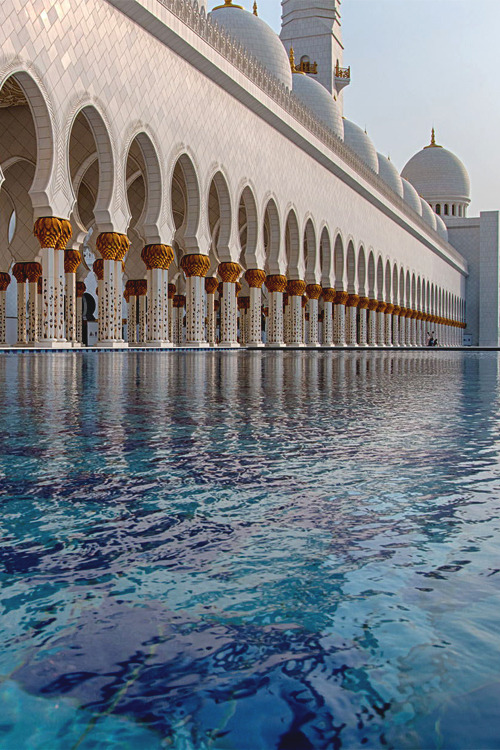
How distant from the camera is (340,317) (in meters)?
23.5

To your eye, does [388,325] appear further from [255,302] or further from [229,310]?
[229,310]

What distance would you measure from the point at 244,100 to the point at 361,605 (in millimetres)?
15847

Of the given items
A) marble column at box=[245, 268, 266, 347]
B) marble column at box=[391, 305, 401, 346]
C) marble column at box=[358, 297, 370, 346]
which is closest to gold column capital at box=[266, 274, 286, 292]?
marble column at box=[245, 268, 266, 347]

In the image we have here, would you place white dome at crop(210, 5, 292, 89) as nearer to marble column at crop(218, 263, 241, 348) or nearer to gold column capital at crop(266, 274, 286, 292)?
gold column capital at crop(266, 274, 286, 292)

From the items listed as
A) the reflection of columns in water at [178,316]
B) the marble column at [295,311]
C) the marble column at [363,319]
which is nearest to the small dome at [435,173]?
the marble column at [363,319]

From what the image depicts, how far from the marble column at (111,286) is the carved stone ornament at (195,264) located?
2.23 m

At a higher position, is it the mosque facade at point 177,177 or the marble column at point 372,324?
the mosque facade at point 177,177

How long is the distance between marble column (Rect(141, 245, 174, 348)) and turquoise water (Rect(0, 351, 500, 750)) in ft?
35.7

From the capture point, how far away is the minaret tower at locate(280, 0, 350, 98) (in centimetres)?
2791

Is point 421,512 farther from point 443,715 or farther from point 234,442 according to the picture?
point 234,442

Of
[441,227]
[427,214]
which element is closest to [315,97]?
[427,214]

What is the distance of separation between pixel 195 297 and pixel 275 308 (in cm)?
423

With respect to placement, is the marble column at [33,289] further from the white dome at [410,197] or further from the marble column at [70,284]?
the white dome at [410,197]

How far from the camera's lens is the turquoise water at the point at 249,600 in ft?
1.40
